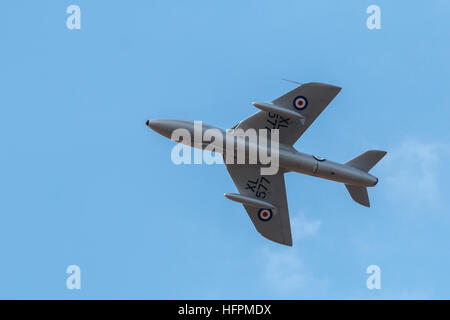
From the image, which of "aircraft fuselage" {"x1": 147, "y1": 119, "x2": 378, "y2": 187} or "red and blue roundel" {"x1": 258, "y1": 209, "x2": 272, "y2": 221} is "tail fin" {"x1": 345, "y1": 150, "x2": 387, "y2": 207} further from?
"red and blue roundel" {"x1": 258, "y1": 209, "x2": 272, "y2": 221}

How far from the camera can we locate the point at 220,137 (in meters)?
36.7

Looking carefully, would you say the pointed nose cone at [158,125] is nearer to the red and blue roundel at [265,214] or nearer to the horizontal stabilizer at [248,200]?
the horizontal stabilizer at [248,200]

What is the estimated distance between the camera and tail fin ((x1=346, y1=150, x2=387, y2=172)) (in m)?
38.1

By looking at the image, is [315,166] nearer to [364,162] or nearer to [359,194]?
[364,162]

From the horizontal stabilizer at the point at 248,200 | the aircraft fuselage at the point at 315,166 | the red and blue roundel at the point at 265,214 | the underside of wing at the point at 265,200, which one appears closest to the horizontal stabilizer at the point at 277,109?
the aircraft fuselage at the point at 315,166

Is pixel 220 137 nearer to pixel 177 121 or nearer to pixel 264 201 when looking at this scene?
pixel 177 121

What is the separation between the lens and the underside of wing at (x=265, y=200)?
3900 centimetres

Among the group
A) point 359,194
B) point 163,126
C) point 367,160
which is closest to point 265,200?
point 359,194

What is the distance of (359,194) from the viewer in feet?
126

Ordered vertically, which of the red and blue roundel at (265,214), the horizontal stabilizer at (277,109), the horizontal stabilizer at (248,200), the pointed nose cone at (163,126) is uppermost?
the horizontal stabilizer at (277,109)

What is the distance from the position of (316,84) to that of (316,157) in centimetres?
428

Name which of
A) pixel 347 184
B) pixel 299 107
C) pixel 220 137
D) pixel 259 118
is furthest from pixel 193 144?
pixel 347 184

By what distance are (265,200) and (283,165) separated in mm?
2802

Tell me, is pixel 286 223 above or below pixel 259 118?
below
